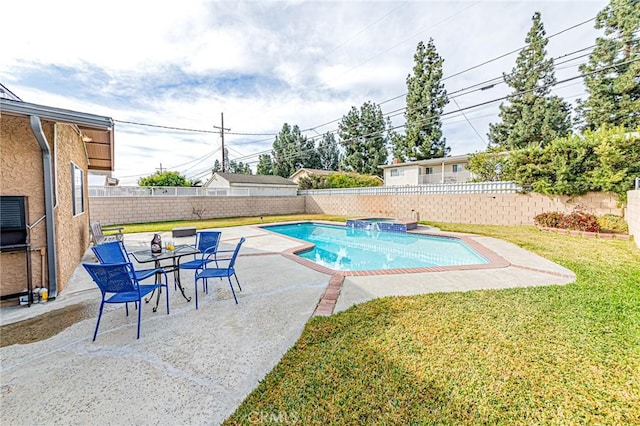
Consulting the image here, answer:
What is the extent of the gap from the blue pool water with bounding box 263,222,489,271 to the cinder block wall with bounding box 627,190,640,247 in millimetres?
4545

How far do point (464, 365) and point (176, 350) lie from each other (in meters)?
3.06

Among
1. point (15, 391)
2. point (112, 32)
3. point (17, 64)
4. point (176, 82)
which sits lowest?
point (15, 391)

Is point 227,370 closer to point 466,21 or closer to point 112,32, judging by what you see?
point 112,32

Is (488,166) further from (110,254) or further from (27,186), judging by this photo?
(27,186)

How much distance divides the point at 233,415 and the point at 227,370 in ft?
2.02

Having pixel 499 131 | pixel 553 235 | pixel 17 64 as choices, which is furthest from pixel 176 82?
pixel 499 131

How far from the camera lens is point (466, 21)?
1114 cm

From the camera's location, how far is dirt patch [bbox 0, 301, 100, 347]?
10.7ft

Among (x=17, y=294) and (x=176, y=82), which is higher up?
(x=176, y=82)

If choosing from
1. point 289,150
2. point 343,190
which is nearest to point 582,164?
point 343,190

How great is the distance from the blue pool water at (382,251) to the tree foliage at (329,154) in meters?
32.8

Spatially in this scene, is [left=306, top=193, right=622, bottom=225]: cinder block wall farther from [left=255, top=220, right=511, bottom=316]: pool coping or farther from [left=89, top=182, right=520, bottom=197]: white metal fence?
[left=255, top=220, right=511, bottom=316]: pool coping

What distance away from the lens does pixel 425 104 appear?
87.7 ft

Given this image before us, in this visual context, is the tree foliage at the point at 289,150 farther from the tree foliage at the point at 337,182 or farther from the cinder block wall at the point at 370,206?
the cinder block wall at the point at 370,206
